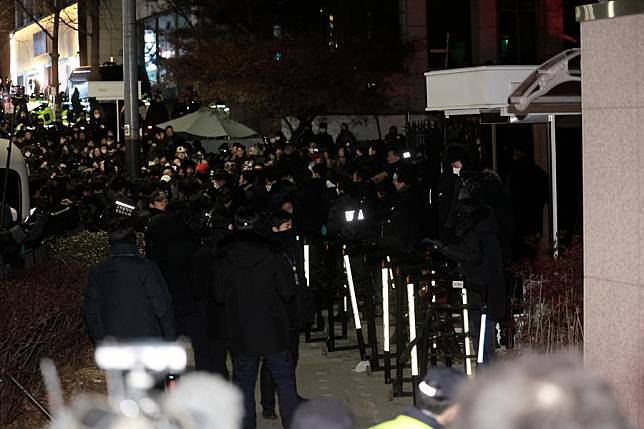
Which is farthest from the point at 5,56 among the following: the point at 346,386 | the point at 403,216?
the point at 346,386

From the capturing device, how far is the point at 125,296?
8.87 m

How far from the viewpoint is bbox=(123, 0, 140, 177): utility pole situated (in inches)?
735

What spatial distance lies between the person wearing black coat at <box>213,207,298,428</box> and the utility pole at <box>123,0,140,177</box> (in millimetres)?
10235

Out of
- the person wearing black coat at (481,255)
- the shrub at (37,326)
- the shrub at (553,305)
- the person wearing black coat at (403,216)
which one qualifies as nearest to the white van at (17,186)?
the shrub at (37,326)

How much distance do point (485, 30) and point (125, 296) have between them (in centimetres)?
2842

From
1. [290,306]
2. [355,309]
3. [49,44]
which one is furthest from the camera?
[49,44]

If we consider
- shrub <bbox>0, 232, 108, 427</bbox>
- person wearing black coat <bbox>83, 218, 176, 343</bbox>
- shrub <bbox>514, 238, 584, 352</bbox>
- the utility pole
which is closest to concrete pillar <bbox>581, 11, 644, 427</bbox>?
shrub <bbox>514, 238, 584, 352</bbox>

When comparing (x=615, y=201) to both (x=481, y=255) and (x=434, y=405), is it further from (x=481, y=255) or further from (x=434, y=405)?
(x=434, y=405)

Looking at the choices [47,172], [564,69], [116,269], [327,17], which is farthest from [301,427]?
[327,17]

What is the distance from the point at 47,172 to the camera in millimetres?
22547

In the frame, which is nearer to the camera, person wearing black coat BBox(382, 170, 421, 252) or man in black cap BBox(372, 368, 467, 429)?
man in black cap BBox(372, 368, 467, 429)

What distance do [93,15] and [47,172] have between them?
→ 20978 mm

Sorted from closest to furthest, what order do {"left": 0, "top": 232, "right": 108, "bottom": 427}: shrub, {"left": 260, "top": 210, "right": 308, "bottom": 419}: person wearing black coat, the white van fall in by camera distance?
{"left": 0, "top": 232, "right": 108, "bottom": 427}: shrub → {"left": 260, "top": 210, "right": 308, "bottom": 419}: person wearing black coat → the white van

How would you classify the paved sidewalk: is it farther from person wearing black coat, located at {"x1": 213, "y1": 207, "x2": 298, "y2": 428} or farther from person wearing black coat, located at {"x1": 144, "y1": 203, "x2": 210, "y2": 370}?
person wearing black coat, located at {"x1": 213, "y1": 207, "x2": 298, "y2": 428}
